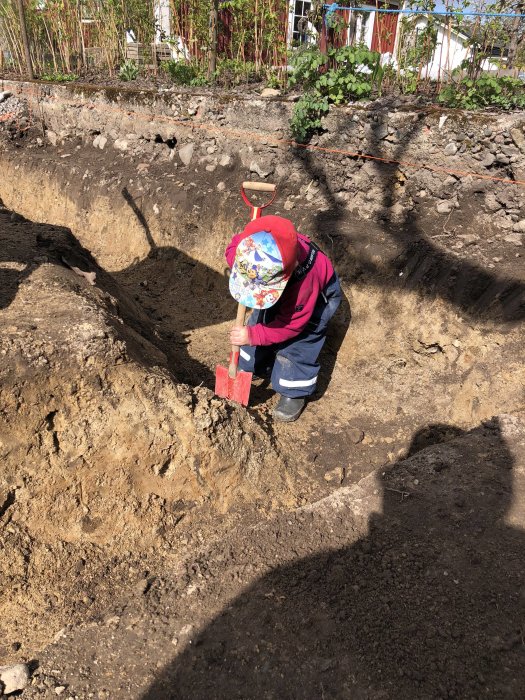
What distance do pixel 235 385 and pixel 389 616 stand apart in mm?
1768

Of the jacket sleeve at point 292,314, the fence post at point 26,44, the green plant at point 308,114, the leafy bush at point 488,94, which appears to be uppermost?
the fence post at point 26,44

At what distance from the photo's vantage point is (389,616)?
1.91m

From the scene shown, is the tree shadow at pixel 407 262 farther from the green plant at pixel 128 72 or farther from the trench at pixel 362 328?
the green plant at pixel 128 72

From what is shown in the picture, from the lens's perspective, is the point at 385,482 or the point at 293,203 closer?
the point at 385,482

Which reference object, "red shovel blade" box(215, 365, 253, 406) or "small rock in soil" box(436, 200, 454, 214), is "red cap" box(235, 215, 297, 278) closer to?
"red shovel blade" box(215, 365, 253, 406)

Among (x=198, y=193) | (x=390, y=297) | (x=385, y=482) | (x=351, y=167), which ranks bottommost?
(x=385, y=482)

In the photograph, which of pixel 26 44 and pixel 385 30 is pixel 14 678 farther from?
pixel 26 44

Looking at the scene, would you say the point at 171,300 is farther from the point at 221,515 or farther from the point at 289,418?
the point at 221,515

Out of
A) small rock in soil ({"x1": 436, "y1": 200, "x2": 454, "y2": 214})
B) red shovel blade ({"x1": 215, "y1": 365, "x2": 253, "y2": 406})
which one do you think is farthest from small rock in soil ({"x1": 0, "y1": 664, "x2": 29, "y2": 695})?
small rock in soil ({"x1": 436, "y1": 200, "x2": 454, "y2": 214})

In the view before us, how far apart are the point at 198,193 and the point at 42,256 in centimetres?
242

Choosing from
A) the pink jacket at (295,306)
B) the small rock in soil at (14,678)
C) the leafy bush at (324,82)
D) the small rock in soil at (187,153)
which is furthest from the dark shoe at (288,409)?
the small rock in soil at (187,153)

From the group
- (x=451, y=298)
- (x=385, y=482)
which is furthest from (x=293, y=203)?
(x=385, y=482)

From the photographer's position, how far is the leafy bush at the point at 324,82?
4.98 meters

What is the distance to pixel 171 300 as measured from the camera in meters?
5.05
